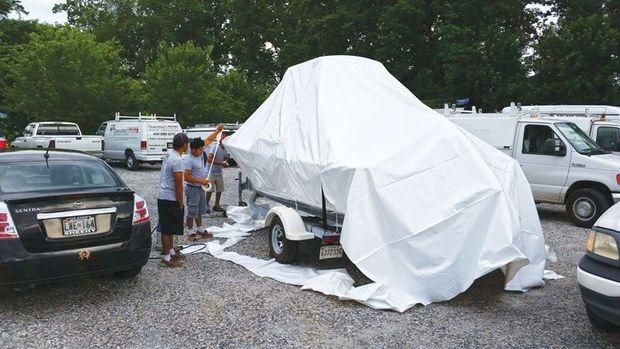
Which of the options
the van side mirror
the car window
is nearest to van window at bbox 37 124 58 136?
the car window

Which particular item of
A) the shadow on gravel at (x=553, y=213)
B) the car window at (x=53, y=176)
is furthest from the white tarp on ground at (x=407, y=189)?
the shadow on gravel at (x=553, y=213)

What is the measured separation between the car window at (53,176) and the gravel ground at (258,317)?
1132mm

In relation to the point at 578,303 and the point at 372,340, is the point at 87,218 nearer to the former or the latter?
the point at 372,340

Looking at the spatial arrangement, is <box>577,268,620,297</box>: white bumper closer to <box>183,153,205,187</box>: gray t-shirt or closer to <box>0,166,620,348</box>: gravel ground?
<box>0,166,620,348</box>: gravel ground

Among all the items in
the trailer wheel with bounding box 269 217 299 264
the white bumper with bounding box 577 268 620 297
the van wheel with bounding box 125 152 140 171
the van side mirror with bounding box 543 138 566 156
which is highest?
the van side mirror with bounding box 543 138 566 156

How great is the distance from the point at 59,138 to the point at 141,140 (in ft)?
12.1

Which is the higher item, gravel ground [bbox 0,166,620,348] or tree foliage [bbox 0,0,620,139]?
tree foliage [bbox 0,0,620,139]

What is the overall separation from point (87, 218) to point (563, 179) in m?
8.70

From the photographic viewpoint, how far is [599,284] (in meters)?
3.91

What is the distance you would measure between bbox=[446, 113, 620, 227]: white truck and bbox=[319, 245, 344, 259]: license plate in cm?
611

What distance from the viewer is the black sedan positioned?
4.63 m

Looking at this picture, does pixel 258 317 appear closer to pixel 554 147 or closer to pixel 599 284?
pixel 599 284

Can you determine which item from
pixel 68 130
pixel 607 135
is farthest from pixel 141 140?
pixel 607 135

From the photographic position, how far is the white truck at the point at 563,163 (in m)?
9.67
